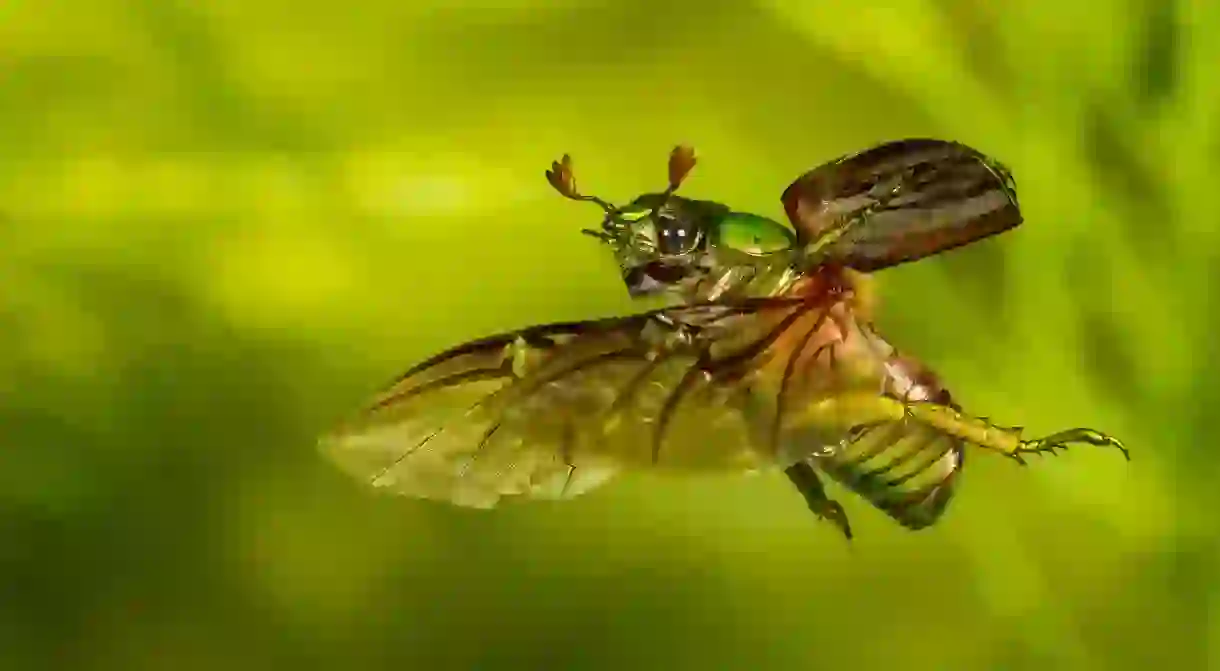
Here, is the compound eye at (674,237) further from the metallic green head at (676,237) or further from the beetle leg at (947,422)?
the beetle leg at (947,422)

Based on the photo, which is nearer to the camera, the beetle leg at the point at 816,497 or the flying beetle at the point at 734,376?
the flying beetle at the point at 734,376

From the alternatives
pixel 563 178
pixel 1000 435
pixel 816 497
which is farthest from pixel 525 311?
pixel 1000 435

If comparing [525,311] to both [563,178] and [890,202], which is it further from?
[890,202]

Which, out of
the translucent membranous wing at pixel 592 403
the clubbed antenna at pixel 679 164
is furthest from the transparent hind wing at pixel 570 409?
the clubbed antenna at pixel 679 164

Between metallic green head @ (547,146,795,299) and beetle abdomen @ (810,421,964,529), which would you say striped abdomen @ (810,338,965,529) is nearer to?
beetle abdomen @ (810,421,964,529)

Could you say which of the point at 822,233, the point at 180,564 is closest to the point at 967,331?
the point at 822,233

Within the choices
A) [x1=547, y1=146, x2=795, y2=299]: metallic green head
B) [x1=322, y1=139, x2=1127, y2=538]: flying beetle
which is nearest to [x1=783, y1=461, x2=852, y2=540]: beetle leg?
[x1=322, y1=139, x2=1127, y2=538]: flying beetle

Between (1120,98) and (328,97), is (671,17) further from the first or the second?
(1120,98)
